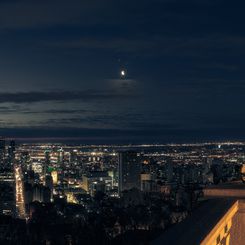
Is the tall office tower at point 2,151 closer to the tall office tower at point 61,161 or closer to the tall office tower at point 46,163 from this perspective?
the tall office tower at point 46,163

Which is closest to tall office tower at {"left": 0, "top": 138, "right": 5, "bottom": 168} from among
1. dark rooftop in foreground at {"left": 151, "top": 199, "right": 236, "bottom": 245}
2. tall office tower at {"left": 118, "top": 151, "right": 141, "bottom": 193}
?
tall office tower at {"left": 118, "top": 151, "right": 141, "bottom": 193}

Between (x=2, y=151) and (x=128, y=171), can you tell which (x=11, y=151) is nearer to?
(x=2, y=151)

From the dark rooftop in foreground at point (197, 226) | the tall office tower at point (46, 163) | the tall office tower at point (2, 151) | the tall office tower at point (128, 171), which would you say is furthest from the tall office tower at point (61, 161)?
the dark rooftop in foreground at point (197, 226)

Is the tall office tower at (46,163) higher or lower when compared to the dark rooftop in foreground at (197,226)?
lower

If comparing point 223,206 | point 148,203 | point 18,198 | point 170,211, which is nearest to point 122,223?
point 170,211

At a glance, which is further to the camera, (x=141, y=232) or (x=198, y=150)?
(x=198, y=150)

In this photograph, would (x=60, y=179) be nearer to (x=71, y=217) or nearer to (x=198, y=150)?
(x=198, y=150)

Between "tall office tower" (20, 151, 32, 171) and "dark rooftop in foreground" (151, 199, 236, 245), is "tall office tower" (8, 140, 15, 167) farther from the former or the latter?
"dark rooftop in foreground" (151, 199, 236, 245)

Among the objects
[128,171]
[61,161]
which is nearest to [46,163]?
Result: [61,161]
